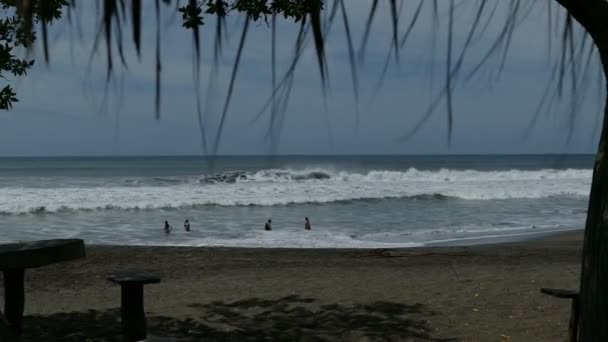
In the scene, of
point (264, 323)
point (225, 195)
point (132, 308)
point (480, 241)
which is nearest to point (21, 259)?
point (132, 308)

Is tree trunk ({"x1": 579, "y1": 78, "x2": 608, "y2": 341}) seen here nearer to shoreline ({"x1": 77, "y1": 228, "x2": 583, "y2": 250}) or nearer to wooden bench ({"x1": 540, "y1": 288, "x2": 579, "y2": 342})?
wooden bench ({"x1": 540, "y1": 288, "x2": 579, "y2": 342})

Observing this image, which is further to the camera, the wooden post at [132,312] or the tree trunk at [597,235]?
the wooden post at [132,312]

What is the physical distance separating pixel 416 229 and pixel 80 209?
1443 cm

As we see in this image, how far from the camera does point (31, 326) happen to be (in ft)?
21.0

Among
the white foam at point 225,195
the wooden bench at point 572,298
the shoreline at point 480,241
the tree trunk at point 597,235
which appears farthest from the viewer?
the white foam at point 225,195

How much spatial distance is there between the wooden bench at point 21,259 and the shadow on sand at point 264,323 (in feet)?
2.39

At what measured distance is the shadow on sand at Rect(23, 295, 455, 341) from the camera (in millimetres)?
5883

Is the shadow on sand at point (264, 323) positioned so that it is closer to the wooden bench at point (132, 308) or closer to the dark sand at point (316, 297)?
the dark sand at point (316, 297)

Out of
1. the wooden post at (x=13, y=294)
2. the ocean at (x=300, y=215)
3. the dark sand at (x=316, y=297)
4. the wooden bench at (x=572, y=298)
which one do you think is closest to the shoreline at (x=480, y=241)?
the ocean at (x=300, y=215)

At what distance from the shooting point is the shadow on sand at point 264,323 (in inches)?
232

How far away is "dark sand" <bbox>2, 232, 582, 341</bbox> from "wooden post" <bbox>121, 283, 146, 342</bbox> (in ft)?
2.30

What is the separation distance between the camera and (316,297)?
7.67 m

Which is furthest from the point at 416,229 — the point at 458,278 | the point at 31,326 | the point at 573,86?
Result: the point at 573,86

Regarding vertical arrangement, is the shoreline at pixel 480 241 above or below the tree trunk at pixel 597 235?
below
